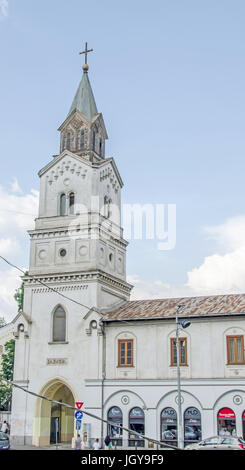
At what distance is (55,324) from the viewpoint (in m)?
42.4

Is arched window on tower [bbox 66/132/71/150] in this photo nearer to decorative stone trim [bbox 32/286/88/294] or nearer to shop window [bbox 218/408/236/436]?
decorative stone trim [bbox 32/286/88/294]

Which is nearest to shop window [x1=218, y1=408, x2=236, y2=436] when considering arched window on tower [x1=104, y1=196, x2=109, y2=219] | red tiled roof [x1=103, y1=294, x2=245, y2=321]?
red tiled roof [x1=103, y1=294, x2=245, y2=321]

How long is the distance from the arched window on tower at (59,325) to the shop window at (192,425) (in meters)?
11.4

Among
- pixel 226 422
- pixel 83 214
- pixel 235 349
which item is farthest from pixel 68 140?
pixel 226 422

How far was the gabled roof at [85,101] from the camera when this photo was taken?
4916 centimetres

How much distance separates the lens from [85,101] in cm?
4975

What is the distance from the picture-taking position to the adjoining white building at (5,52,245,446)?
36625mm

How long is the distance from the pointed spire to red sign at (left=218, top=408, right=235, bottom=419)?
27.5 meters

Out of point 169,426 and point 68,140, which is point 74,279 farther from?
point 68,140

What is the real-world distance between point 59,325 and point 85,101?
2099 cm
